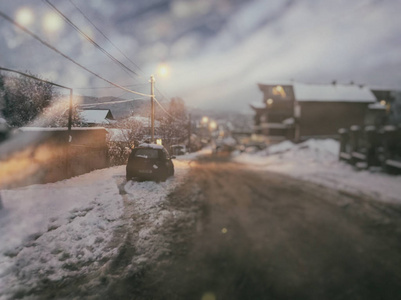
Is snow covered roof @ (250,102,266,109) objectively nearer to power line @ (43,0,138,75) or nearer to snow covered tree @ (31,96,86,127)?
power line @ (43,0,138,75)

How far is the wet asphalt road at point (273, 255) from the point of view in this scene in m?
3.58

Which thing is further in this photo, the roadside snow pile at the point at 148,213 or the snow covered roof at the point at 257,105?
the snow covered roof at the point at 257,105

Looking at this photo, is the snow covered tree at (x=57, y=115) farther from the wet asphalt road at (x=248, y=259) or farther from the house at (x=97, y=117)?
the wet asphalt road at (x=248, y=259)

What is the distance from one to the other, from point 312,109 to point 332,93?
6.18 m

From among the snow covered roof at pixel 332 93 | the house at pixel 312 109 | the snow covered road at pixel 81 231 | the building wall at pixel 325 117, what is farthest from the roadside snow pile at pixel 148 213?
the snow covered roof at pixel 332 93

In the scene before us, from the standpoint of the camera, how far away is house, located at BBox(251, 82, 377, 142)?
44469mm

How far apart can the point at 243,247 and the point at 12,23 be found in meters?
5.28

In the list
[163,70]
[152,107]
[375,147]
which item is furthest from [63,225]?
[375,147]

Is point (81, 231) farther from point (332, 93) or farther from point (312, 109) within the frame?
point (332, 93)

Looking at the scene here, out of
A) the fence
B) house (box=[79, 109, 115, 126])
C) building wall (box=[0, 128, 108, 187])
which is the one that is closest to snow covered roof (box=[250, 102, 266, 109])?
the fence

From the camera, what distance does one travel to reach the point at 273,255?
5012 millimetres

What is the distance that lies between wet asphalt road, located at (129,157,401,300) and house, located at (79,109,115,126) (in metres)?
1.17

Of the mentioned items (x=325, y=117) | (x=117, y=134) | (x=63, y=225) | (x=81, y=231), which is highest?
(x=325, y=117)

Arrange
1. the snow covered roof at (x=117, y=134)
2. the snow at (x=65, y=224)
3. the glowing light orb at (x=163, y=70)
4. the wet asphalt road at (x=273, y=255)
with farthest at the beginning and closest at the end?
the wet asphalt road at (x=273, y=255) < the glowing light orb at (x=163, y=70) < the snow covered roof at (x=117, y=134) < the snow at (x=65, y=224)
